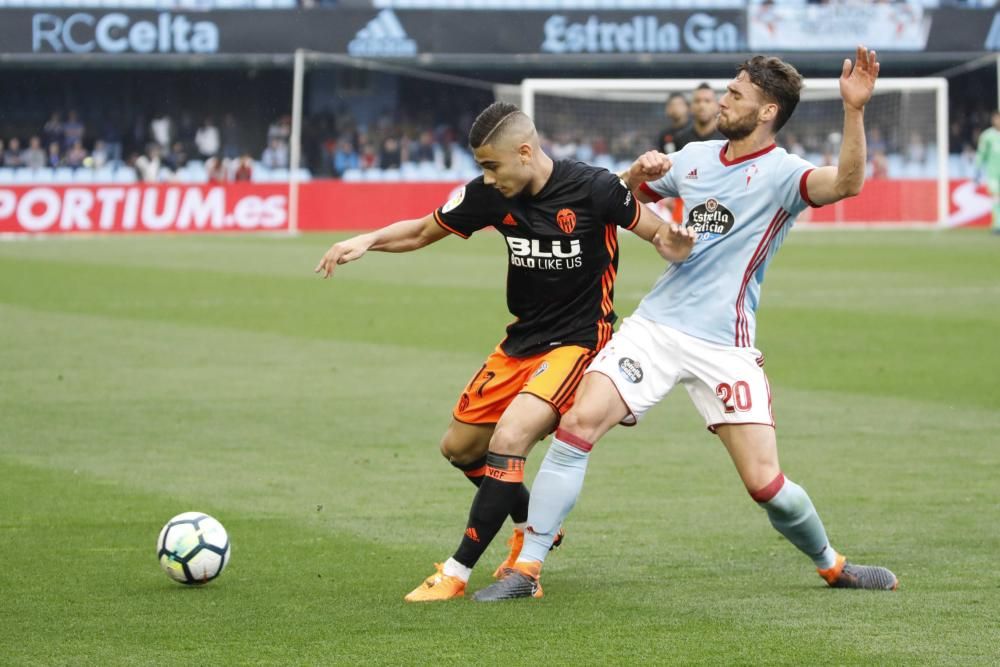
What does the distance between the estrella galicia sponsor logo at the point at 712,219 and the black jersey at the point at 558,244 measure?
0.78ft

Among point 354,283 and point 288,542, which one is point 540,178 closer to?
point 288,542

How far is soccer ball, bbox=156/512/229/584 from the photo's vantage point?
600cm

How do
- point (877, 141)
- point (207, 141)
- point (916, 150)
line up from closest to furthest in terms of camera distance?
point (916, 150) → point (877, 141) → point (207, 141)

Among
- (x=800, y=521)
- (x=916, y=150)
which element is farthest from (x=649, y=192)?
(x=916, y=150)

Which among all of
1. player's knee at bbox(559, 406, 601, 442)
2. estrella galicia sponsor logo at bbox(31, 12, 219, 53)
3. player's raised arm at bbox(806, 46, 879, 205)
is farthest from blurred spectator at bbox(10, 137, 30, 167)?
player's raised arm at bbox(806, 46, 879, 205)

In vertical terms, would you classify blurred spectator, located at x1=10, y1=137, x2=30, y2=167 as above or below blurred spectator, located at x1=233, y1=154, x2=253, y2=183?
above

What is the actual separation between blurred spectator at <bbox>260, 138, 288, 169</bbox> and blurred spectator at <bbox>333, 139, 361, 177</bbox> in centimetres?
140

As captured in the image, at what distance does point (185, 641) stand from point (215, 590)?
34.4 inches

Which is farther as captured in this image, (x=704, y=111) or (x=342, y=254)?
(x=704, y=111)

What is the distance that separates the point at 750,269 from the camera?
608 cm

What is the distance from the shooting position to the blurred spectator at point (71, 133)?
4006 centimetres

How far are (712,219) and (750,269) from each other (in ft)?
0.79

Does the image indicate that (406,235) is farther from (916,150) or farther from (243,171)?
(916,150)

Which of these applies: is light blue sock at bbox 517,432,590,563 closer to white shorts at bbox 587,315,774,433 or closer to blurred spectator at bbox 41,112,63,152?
white shorts at bbox 587,315,774,433
